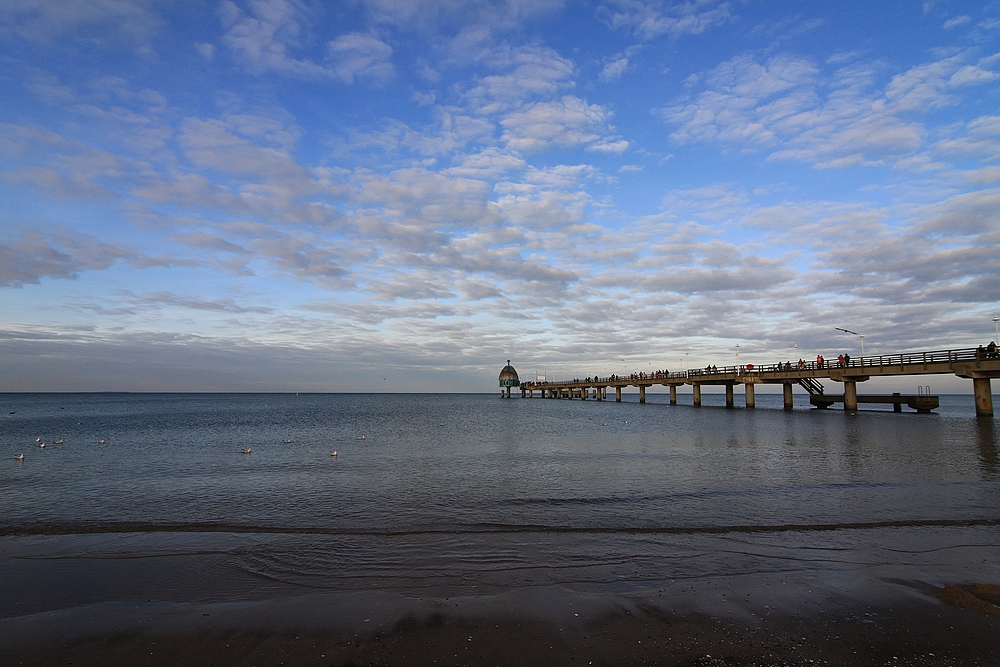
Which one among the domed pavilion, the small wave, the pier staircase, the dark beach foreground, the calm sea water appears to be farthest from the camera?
the domed pavilion

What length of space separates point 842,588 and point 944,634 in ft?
5.45

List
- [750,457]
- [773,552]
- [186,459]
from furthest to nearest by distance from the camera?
[186,459], [750,457], [773,552]

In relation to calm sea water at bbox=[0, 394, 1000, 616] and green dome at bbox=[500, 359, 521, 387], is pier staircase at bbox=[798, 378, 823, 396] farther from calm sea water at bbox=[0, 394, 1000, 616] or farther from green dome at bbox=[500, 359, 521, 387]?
green dome at bbox=[500, 359, 521, 387]

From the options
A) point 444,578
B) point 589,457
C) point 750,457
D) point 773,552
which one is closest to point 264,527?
point 444,578

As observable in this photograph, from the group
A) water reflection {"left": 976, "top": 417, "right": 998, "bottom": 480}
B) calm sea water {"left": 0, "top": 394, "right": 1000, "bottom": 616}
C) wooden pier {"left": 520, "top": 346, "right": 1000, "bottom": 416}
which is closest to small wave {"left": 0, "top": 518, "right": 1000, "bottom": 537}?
calm sea water {"left": 0, "top": 394, "right": 1000, "bottom": 616}

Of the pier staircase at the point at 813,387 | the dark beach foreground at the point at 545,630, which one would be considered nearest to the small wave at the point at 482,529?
the dark beach foreground at the point at 545,630

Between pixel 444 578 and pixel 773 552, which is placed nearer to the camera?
pixel 444 578

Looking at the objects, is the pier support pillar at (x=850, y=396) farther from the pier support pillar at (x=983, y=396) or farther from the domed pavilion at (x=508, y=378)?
the domed pavilion at (x=508, y=378)

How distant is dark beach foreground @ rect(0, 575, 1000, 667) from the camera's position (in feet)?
19.9

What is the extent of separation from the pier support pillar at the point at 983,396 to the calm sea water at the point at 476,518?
21.5 m

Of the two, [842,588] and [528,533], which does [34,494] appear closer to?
[528,533]

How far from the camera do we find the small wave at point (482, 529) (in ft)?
38.2

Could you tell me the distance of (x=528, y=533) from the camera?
38.7 feet

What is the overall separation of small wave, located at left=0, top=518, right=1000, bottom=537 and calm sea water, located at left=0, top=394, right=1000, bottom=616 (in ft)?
0.23
